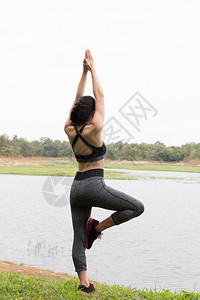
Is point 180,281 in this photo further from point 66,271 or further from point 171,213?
point 171,213

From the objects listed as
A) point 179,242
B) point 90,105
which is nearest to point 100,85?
point 90,105

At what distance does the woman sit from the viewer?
425 centimetres

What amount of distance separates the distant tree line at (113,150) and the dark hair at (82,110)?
258 feet

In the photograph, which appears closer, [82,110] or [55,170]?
[82,110]

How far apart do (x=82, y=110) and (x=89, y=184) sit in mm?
818

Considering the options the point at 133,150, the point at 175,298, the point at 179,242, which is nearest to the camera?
the point at 175,298

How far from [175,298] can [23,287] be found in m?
1.79

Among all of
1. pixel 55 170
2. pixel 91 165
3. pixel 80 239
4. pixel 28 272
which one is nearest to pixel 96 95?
pixel 91 165

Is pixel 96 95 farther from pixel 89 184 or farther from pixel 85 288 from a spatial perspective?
pixel 85 288

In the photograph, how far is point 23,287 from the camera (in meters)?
4.64

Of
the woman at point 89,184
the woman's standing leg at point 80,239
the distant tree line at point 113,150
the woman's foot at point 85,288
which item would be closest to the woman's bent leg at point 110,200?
the woman at point 89,184

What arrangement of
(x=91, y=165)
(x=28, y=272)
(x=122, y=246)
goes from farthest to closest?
1. (x=122, y=246)
2. (x=28, y=272)
3. (x=91, y=165)

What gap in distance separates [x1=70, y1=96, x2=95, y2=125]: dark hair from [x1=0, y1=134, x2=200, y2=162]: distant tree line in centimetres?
7852

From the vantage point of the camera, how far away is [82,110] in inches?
171
